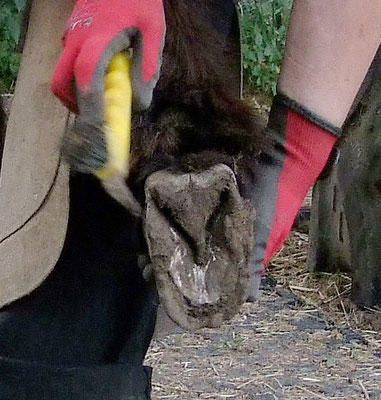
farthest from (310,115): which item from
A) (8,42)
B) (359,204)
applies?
(8,42)

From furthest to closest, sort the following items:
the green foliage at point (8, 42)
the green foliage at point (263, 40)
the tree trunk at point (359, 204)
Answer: the green foliage at point (263, 40), the green foliage at point (8, 42), the tree trunk at point (359, 204)

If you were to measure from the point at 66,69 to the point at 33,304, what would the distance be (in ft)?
1.26

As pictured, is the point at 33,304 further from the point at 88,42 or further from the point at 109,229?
the point at 88,42

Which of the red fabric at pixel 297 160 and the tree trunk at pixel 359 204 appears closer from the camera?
the red fabric at pixel 297 160

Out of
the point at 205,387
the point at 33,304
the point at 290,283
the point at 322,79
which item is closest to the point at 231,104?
the point at 322,79

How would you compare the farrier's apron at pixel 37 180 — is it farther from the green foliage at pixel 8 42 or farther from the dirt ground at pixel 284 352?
the green foliage at pixel 8 42

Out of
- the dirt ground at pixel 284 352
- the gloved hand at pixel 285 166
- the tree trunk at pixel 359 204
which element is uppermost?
the gloved hand at pixel 285 166

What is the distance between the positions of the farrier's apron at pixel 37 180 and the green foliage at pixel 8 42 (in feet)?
7.23

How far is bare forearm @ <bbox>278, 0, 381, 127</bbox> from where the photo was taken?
1.00 meters

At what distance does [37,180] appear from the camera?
107 centimetres

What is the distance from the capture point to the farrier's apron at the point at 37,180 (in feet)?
3.46

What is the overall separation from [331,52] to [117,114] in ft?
0.97

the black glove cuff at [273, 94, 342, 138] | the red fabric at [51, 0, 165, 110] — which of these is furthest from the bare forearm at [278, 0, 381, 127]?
the red fabric at [51, 0, 165, 110]

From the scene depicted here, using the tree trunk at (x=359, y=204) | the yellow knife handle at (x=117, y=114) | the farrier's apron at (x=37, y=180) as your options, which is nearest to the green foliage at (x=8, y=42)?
the tree trunk at (x=359, y=204)
